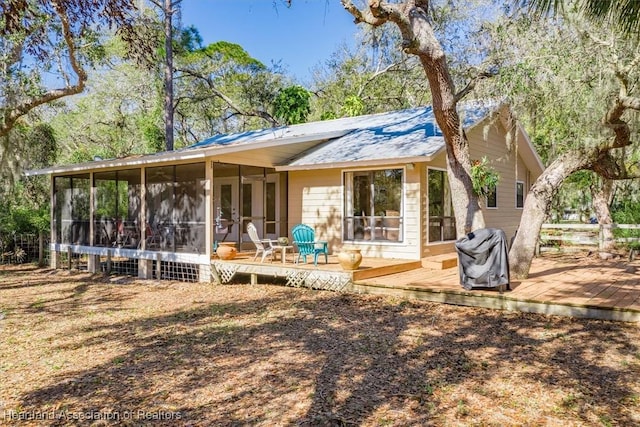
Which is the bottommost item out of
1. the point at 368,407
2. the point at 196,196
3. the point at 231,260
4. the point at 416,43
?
the point at 368,407

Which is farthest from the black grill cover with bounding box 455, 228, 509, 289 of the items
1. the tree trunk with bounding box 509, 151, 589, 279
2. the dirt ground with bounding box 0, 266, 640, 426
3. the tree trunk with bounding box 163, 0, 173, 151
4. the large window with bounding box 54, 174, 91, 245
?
the tree trunk with bounding box 163, 0, 173, 151

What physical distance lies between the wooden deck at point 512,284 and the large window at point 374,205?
80 cm

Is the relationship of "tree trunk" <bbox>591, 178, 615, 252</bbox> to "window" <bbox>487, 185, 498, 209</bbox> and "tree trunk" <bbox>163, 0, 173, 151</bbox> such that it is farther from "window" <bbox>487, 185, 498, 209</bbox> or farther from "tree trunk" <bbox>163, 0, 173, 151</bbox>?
"tree trunk" <bbox>163, 0, 173, 151</bbox>

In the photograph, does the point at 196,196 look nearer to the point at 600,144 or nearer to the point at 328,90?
the point at 600,144

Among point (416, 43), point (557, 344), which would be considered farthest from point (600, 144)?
point (557, 344)

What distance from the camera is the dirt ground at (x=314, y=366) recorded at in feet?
11.6

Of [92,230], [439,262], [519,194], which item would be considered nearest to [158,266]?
[92,230]

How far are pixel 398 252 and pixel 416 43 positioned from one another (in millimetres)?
4822

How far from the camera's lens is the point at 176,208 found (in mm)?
10328

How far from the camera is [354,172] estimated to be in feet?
35.9

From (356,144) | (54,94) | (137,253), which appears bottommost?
(137,253)

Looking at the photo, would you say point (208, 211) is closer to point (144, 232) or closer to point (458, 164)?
point (144, 232)

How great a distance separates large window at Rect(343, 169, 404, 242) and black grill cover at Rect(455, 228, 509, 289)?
320 centimetres

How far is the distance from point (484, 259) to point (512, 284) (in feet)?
3.57
